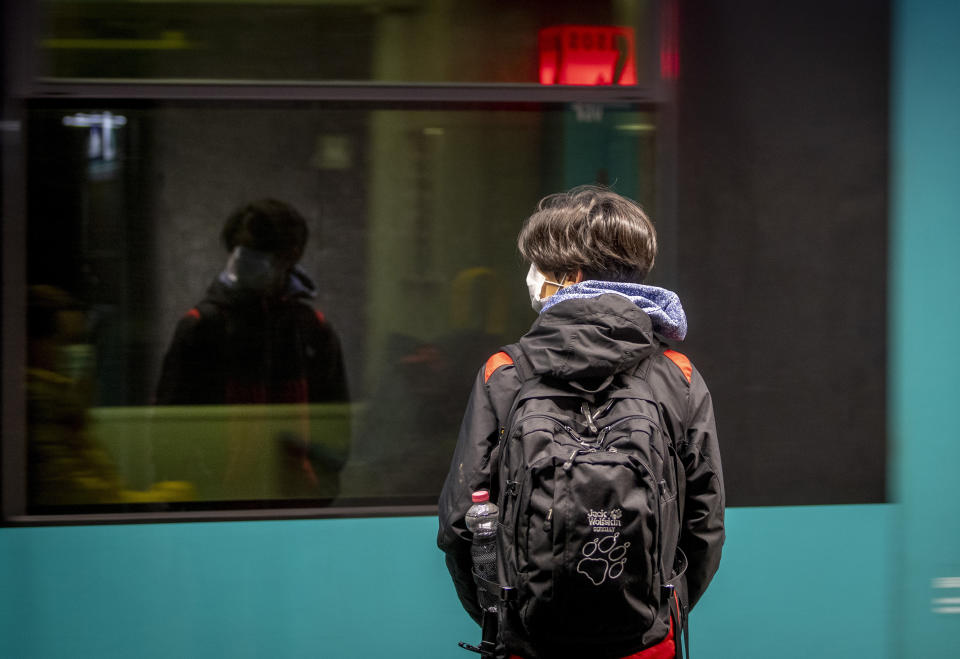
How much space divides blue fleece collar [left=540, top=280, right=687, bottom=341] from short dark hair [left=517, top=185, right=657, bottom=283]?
4cm

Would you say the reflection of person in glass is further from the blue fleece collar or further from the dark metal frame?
the blue fleece collar

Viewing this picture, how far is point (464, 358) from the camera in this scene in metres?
2.70

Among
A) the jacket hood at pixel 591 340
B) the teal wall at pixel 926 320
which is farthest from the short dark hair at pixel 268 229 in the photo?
the teal wall at pixel 926 320

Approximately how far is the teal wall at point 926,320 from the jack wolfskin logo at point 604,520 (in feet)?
4.95

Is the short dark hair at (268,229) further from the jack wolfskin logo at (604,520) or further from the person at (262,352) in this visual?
the jack wolfskin logo at (604,520)

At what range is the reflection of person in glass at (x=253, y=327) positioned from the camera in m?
2.61

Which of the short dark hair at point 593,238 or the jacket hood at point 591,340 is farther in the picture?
the short dark hair at point 593,238

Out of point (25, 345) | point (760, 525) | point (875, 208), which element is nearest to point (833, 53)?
point (875, 208)

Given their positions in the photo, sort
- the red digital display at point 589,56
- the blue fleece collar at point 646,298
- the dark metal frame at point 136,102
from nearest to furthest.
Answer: the blue fleece collar at point 646,298
the dark metal frame at point 136,102
the red digital display at point 589,56

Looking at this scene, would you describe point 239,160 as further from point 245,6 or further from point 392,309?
point 392,309

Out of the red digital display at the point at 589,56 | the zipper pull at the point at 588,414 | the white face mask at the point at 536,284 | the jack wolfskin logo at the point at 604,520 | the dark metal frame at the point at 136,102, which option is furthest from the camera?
the red digital display at the point at 589,56

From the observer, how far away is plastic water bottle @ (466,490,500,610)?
1.75 meters

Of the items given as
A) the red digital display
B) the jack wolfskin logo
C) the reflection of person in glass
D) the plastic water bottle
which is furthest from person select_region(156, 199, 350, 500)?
the jack wolfskin logo

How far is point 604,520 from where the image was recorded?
1597mm
